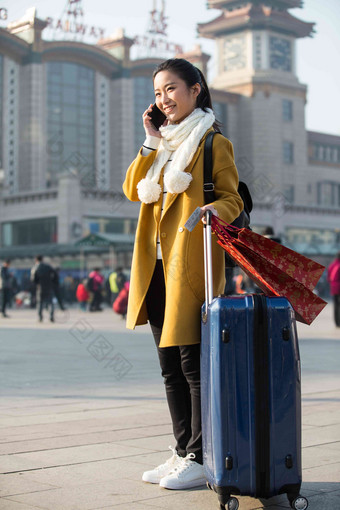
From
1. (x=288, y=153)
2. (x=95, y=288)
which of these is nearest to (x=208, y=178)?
(x=95, y=288)

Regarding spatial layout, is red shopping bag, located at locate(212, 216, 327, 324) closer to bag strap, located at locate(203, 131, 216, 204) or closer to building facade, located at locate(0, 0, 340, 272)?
bag strap, located at locate(203, 131, 216, 204)

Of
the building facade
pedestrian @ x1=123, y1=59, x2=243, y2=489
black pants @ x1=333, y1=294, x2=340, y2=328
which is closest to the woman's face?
pedestrian @ x1=123, y1=59, x2=243, y2=489

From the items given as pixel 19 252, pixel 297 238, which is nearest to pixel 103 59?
pixel 297 238

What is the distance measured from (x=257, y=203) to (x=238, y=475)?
63.3 meters

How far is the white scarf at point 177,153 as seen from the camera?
374 cm

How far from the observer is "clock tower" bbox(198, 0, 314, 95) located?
82.2 m

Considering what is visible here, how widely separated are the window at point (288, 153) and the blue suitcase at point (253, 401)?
78522 millimetres

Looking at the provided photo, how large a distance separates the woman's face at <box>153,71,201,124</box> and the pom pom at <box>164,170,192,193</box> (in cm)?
34

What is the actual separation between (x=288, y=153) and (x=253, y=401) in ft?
261

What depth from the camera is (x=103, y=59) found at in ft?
215

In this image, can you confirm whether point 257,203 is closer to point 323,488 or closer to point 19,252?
point 19,252

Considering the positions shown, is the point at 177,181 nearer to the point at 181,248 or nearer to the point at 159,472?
the point at 181,248

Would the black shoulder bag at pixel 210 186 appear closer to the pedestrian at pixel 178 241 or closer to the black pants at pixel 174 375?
the pedestrian at pixel 178 241

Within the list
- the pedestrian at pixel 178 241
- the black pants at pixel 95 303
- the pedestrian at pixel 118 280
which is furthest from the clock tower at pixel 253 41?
the pedestrian at pixel 178 241
